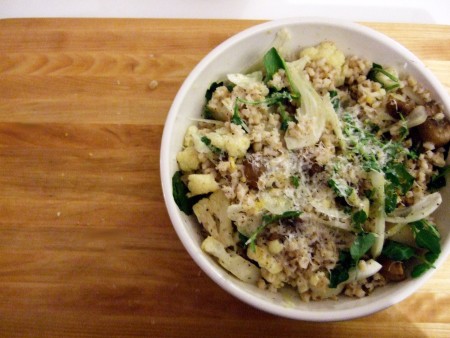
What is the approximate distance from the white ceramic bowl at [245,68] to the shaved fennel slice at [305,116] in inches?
5.4

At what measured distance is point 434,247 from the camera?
3.92 feet

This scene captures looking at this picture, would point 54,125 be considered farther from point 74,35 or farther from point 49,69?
point 74,35

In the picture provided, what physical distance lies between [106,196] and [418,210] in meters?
0.97

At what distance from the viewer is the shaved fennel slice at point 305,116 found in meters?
1.22

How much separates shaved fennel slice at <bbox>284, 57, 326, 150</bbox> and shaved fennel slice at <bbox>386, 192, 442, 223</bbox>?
0.29 meters

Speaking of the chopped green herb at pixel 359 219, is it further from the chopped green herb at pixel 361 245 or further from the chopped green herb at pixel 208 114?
the chopped green herb at pixel 208 114

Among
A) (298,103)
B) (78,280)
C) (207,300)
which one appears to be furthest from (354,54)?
(78,280)

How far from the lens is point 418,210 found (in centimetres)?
121

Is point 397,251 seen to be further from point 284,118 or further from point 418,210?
point 284,118

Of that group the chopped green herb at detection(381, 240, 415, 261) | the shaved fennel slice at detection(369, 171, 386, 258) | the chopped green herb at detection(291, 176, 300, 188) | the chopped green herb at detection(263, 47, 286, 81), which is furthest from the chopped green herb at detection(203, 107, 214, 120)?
the chopped green herb at detection(381, 240, 415, 261)

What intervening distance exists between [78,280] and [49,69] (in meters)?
0.78

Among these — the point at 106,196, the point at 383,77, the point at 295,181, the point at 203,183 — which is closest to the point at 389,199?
the point at 295,181

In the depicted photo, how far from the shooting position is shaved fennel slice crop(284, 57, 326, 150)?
4.00ft

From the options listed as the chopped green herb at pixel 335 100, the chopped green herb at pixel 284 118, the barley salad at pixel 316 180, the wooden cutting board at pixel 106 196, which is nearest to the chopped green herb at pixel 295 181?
the barley salad at pixel 316 180
